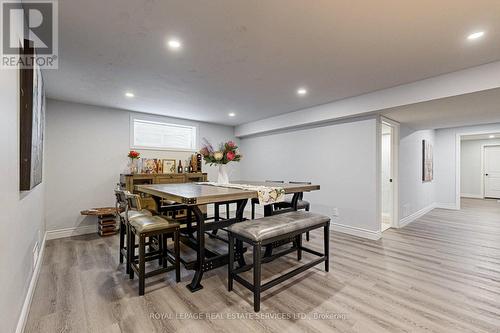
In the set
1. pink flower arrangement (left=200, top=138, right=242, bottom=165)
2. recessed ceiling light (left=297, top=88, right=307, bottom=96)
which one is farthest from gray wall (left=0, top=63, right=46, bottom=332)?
recessed ceiling light (left=297, top=88, right=307, bottom=96)

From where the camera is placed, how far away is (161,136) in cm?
498

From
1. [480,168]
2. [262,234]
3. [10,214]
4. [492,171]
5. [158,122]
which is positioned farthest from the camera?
[480,168]

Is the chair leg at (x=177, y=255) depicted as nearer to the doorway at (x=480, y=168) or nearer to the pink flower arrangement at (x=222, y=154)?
the pink flower arrangement at (x=222, y=154)

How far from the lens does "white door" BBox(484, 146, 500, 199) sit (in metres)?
7.76

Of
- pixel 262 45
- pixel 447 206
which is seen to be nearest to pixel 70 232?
pixel 262 45

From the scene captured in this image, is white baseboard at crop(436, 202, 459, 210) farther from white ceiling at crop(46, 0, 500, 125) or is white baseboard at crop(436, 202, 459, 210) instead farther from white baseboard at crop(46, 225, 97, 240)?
white baseboard at crop(46, 225, 97, 240)

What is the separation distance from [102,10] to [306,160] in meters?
3.97

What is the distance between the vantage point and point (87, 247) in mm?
3305

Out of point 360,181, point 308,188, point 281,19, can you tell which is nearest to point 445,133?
point 360,181

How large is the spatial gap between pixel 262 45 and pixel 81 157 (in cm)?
377

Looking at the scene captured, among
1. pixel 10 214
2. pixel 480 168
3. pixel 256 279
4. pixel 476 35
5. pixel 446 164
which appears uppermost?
pixel 476 35

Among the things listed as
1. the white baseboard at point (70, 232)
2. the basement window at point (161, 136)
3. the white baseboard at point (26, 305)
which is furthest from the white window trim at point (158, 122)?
the white baseboard at point (26, 305)

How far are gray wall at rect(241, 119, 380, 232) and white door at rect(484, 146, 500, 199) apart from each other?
759cm

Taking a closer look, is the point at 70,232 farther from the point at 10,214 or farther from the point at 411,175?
the point at 411,175
